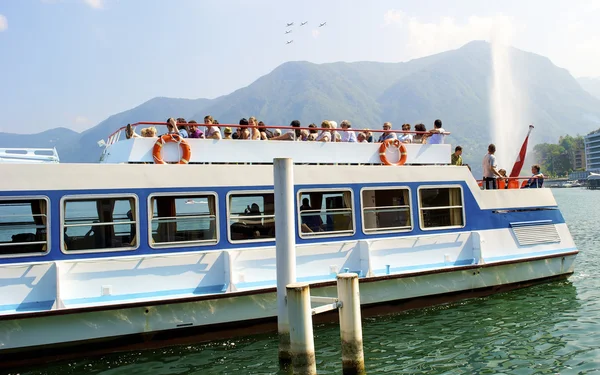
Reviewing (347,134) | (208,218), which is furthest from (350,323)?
(347,134)

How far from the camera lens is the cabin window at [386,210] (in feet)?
36.8

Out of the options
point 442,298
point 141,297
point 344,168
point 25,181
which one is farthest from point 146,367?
point 442,298

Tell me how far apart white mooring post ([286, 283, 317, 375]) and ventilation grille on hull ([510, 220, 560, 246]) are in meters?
7.21

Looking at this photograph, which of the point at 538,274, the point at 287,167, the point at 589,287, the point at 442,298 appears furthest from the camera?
the point at 589,287

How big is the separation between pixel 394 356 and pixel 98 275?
16.2ft

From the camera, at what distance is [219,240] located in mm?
9859

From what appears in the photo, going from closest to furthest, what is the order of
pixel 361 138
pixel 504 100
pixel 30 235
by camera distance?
pixel 30 235
pixel 361 138
pixel 504 100

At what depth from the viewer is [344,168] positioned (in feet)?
36.1

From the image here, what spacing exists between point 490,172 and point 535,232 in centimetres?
176

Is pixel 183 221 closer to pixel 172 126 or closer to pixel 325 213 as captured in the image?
pixel 172 126

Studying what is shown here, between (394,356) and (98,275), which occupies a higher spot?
(98,275)

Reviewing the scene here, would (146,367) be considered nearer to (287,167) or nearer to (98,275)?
(98,275)

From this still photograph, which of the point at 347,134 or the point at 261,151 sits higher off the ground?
the point at 347,134

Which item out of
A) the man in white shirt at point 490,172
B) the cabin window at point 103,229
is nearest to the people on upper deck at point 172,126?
the cabin window at point 103,229
